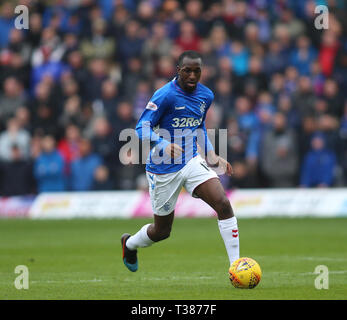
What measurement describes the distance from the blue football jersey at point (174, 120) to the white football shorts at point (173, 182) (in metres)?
0.07

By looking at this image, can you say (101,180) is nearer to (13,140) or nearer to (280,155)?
(13,140)

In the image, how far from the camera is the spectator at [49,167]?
20.2 m

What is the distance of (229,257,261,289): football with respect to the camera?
9016 millimetres

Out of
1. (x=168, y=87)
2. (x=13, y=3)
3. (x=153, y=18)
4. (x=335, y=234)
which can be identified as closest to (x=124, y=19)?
(x=153, y=18)

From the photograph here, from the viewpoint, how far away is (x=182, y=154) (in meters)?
9.84

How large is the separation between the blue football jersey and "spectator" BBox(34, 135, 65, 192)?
1045 centimetres

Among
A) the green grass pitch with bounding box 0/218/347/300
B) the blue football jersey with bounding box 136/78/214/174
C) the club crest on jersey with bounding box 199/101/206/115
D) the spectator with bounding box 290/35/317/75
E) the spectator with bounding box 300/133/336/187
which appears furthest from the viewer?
the spectator with bounding box 290/35/317/75

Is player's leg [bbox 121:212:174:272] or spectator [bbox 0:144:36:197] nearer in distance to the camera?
player's leg [bbox 121:212:174:272]

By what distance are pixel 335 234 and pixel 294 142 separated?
4.55 m

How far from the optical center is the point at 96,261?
39.8 feet

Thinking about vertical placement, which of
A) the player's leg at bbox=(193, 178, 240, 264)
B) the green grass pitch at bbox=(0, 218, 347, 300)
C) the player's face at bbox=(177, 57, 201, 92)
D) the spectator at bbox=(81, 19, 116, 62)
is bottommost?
the green grass pitch at bbox=(0, 218, 347, 300)

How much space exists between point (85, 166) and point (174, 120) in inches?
422

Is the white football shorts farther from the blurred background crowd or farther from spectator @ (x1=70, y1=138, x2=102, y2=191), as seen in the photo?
spectator @ (x1=70, y1=138, x2=102, y2=191)

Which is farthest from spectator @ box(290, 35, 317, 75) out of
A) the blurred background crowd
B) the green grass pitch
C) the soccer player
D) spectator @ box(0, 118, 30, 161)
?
the soccer player
